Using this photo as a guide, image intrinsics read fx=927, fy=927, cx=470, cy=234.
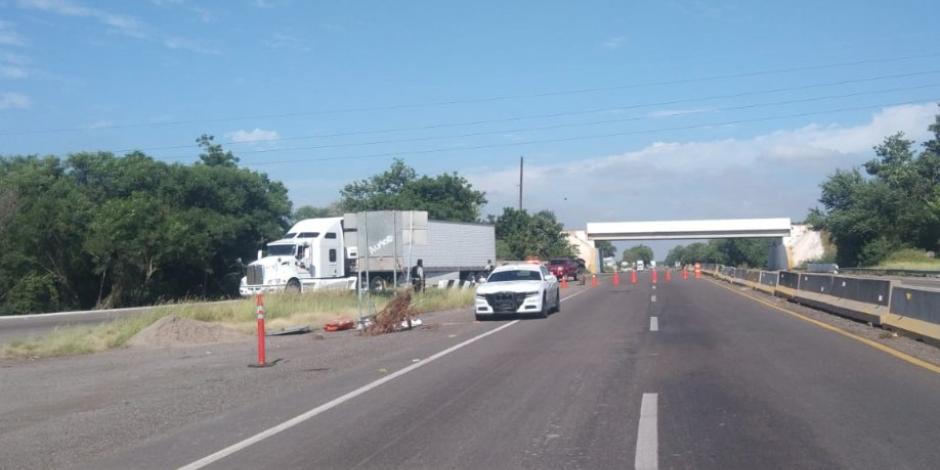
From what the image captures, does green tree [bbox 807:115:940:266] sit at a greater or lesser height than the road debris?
greater

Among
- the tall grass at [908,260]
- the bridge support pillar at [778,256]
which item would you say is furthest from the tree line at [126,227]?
the bridge support pillar at [778,256]

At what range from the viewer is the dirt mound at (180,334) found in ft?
70.8

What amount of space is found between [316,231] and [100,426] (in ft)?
110

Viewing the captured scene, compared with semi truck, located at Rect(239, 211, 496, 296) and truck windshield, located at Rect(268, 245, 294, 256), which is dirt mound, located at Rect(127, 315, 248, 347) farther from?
truck windshield, located at Rect(268, 245, 294, 256)

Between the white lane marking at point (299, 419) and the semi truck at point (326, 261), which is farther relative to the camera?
the semi truck at point (326, 261)

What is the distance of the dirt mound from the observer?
70.8ft

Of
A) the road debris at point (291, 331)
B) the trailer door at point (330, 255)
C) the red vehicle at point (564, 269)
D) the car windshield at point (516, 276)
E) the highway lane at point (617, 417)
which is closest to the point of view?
the highway lane at point (617, 417)

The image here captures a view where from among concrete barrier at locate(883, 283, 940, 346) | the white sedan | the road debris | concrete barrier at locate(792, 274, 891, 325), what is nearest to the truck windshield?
the white sedan

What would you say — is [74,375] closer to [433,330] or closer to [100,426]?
[100,426]

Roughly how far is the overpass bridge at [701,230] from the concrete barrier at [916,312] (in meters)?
79.9

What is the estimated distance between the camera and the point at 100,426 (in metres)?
10.9

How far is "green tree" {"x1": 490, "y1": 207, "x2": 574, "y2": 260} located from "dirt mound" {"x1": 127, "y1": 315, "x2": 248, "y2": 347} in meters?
61.0

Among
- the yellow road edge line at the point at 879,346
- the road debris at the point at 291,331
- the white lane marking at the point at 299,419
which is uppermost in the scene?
the yellow road edge line at the point at 879,346

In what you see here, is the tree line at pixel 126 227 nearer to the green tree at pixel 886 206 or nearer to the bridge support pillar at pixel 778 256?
the green tree at pixel 886 206
